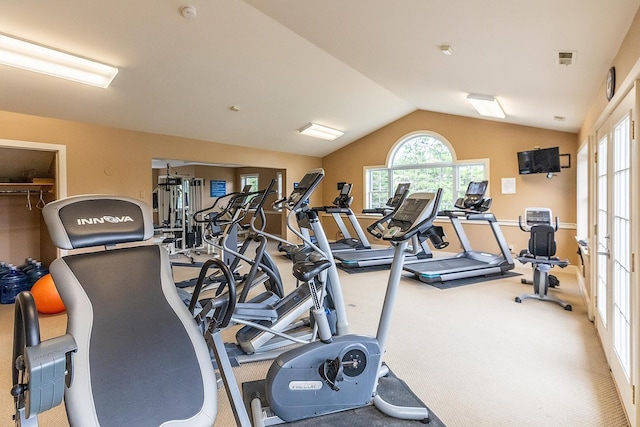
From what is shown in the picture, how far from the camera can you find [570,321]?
3.47 meters

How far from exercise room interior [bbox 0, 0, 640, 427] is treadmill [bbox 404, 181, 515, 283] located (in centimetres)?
26

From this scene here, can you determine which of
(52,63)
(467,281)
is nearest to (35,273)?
(52,63)

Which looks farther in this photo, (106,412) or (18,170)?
(18,170)

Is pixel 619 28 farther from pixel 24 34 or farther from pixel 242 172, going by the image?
pixel 242 172

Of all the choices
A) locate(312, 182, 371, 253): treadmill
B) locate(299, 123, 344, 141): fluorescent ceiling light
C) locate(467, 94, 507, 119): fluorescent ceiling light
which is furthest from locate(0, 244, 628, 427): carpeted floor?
locate(299, 123, 344, 141): fluorescent ceiling light

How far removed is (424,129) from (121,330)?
7151 millimetres

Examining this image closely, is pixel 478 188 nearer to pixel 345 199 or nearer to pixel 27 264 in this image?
pixel 345 199

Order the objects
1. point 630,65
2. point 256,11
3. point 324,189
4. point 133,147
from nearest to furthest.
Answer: point 630,65, point 256,11, point 133,147, point 324,189

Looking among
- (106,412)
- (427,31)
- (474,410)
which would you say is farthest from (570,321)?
(106,412)

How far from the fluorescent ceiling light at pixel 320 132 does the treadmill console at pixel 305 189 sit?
4.08 metres

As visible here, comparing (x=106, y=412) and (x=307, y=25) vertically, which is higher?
(x=307, y=25)

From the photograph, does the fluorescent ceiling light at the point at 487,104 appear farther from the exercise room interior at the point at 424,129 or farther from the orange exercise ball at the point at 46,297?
the orange exercise ball at the point at 46,297

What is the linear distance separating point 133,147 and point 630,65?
605 cm

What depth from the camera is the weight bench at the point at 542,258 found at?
13.2 ft
